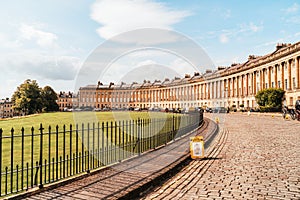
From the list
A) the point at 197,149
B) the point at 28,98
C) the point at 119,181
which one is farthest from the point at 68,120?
the point at 28,98

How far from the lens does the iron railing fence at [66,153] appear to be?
19.5ft

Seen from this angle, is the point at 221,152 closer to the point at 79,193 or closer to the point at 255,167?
the point at 255,167

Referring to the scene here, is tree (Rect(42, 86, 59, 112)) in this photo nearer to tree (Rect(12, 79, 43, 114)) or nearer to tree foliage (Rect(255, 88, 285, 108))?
tree (Rect(12, 79, 43, 114))

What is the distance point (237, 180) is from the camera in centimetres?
704

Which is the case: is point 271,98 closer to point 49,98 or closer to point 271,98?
point 271,98

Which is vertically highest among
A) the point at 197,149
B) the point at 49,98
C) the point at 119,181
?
the point at 49,98

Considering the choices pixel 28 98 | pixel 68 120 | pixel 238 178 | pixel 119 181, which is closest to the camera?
pixel 119 181

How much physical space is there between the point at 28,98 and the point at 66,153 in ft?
215

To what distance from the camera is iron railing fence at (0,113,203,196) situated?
19.5 feet

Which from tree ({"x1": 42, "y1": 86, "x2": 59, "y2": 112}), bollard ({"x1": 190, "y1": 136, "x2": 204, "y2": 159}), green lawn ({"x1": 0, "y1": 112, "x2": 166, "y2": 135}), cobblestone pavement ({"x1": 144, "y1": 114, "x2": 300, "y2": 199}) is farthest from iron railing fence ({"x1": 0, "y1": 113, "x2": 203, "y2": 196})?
tree ({"x1": 42, "y1": 86, "x2": 59, "y2": 112})

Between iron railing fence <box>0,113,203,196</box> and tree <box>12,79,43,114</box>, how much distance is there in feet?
199

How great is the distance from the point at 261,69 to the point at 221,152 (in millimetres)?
67162

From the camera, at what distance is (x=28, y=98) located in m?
70.8

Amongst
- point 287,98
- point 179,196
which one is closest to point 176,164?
point 179,196
